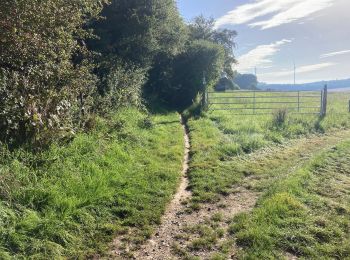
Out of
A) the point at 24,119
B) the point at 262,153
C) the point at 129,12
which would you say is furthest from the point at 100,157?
the point at 129,12

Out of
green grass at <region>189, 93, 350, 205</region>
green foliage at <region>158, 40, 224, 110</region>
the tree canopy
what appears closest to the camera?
the tree canopy

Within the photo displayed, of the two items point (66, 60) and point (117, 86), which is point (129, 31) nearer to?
point (117, 86)

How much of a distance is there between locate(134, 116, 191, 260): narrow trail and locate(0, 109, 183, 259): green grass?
16 centimetres

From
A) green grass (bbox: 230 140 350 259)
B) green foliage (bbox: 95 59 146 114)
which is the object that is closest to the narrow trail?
green grass (bbox: 230 140 350 259)

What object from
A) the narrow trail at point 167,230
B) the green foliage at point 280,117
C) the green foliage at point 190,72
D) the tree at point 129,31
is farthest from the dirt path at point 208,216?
the green foliage at point 190,72

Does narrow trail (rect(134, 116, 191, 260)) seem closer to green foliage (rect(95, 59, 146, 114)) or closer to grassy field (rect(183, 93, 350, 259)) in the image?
grassy field (rect(183, 93, 350, 259))

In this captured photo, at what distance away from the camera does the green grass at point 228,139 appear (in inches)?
296

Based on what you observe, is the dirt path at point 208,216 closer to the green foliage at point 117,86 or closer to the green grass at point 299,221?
the green grass at point 299,221

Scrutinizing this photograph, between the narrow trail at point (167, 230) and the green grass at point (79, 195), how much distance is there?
155 millimetres

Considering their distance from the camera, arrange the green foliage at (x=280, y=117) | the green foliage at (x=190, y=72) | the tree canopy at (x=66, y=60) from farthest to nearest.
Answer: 1. the green foliage at (x=190, y=72)
2. the green foliage at (x=280, y=117)
3. the tree canopy at (x=66, y=60)

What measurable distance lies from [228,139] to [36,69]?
642 centimetres

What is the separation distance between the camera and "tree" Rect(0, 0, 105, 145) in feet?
21.2

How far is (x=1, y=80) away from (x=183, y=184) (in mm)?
4191

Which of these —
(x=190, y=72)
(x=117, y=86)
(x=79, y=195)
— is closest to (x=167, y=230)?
(x=79, y=195)
